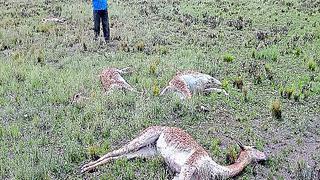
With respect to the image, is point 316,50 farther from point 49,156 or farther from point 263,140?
point 49,156

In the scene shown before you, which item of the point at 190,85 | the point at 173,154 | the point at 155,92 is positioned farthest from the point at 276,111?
the point at 173,154

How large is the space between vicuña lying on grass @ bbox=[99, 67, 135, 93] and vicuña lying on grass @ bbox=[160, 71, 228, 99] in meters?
0.84

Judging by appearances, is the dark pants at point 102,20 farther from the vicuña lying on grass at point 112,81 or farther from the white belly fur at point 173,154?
the white belly fur at point 173,154

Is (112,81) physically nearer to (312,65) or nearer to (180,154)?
(180,154)

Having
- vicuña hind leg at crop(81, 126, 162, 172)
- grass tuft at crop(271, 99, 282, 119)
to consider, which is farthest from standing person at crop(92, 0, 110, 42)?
vicuña hind leg at crop(81, 126, 162, 172)

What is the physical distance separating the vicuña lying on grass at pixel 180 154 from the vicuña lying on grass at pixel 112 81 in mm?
2898

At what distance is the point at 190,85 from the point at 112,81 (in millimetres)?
1576

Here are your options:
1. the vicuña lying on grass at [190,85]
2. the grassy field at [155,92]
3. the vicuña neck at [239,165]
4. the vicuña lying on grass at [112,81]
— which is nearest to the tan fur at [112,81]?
the vicuña lying on grass at [112,81]

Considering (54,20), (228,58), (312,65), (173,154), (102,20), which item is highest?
(173,154)

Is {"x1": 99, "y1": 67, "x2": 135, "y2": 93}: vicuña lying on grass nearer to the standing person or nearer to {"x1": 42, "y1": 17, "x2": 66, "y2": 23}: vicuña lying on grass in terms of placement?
the standing person

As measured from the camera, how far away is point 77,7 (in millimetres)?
21359

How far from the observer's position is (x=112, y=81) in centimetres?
979

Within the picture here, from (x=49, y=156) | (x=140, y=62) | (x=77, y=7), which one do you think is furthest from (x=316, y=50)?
(x=77, y=7)

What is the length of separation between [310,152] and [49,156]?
3.80 meters
